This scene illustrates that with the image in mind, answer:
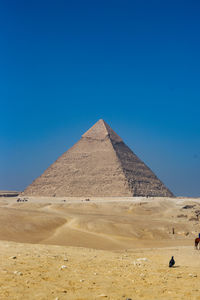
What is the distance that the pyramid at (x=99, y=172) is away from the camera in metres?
88.5

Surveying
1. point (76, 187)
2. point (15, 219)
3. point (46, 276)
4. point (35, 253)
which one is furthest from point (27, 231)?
point (76, 187)

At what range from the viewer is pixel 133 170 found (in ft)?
320

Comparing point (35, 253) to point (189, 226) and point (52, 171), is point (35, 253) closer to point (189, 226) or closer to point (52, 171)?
point (189, 226)

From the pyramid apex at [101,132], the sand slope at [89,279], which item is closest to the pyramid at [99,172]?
the pyramid apex at [101,132]

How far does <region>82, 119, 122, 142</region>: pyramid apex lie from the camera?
10669cm

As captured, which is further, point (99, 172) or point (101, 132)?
point (101, 132)

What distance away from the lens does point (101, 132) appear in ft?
356

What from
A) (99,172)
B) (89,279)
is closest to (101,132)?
(99,172)

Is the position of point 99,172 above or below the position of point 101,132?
below

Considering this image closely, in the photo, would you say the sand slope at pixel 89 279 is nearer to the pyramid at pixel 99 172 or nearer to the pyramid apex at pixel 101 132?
the pyramid at pixel 99 172

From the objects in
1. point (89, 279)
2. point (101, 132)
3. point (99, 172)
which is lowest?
point (89, 279)

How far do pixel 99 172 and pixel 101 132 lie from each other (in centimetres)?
1640

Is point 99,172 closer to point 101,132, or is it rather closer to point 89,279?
point 101,132

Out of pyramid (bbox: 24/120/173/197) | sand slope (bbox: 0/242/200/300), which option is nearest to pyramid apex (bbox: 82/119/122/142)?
pyramid (bbox: 24/120/173/197)
